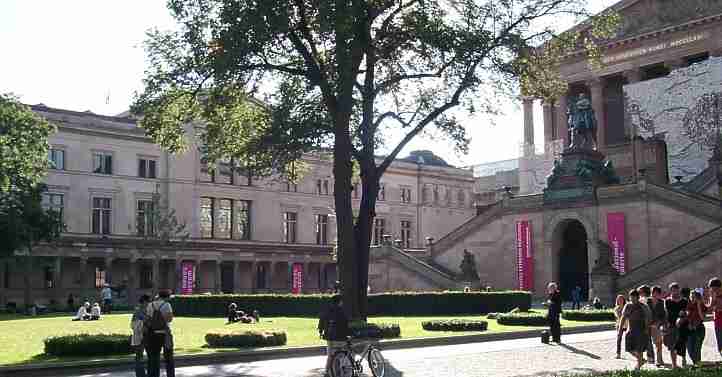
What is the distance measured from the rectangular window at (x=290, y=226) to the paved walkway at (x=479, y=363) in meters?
59.8

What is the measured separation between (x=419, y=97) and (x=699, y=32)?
128 ft

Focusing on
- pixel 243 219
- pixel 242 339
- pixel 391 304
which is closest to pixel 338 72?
pixel 242 339

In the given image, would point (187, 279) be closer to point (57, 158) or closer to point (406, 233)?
point (57, 158)

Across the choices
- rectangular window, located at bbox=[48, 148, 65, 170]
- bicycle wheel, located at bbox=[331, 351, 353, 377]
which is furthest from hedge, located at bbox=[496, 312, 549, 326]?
rectangular window, located at bbox=[48, 148, 65, 170]

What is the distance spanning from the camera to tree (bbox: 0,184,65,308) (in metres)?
52.3

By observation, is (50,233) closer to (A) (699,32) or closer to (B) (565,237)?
(B) (565,237)

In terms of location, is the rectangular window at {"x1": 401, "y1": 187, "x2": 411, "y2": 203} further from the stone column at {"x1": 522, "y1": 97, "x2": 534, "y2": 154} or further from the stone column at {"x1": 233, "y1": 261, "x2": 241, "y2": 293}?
the stone column at {"x1": 522, "y1": 97, "x2": 534, "y2": 154}

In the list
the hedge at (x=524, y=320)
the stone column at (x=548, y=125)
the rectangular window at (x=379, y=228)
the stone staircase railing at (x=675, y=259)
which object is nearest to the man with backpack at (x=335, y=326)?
the hedge at (x=524, y=320)

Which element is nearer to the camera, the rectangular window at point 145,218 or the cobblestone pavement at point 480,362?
the cobblestone pavement at point 480,362

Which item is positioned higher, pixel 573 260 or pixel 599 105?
pixel 599 105

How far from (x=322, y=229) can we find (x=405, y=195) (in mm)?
12152

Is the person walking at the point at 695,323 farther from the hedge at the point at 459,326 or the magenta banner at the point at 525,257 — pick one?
the magenta banner at the point at 525,257

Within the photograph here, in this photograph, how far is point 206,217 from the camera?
78.9m

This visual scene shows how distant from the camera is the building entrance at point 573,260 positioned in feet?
171
